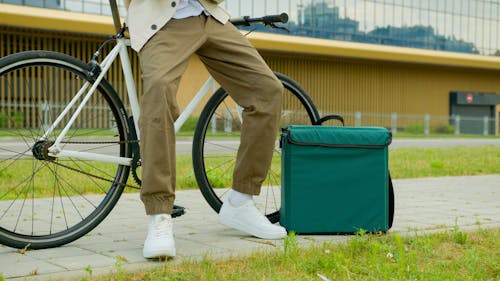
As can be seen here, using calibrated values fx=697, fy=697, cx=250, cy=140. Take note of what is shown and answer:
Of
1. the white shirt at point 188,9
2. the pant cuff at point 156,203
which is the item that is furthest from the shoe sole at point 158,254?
the white shirt at point 188,9

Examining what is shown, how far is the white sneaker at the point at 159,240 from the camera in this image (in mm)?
2941

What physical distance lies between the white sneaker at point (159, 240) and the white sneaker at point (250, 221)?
0.63 meters

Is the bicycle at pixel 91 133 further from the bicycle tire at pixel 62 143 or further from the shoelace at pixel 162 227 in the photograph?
the shoelace at pixel 162 227

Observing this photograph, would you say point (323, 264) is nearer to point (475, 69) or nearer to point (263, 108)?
point (263, 108)

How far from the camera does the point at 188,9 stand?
3340 mm

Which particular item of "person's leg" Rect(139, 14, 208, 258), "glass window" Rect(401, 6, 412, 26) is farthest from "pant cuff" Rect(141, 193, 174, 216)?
"glass window" Rect(401, 6, 412, 26)

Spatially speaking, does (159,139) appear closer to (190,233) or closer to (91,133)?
(190,233)

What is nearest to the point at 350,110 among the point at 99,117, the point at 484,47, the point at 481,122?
the point at 481,122

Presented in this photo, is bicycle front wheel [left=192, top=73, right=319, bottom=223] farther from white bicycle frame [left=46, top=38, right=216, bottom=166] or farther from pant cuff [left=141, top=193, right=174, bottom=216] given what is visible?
pant cuff [left=141, top=193, right=174, bottom=216]

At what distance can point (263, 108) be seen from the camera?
357 centimetres

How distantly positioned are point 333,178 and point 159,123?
41.7 inches

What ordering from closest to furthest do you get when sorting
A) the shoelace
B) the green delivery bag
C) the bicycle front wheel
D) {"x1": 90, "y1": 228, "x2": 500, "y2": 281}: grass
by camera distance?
{"x1": 90, "y1": 228, "x2": 500, "y2": 281}: grass
the shoelace
the green delivery bag
the bicycle front wheel

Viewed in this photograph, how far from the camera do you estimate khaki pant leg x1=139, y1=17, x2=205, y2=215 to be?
10.1ft

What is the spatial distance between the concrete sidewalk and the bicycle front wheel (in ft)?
0.87
